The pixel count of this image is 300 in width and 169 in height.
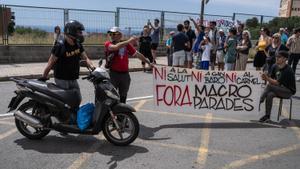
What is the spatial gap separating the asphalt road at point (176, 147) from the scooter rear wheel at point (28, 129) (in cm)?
10

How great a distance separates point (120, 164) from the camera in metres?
4.95

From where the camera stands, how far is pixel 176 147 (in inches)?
223

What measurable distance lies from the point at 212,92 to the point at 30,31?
10.1 meters

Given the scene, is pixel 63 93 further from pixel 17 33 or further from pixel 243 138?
pixel 17 33

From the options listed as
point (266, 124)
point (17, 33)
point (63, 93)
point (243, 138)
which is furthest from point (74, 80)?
point (17, 33)

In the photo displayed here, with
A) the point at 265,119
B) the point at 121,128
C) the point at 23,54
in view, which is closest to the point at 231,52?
the point at 265,119

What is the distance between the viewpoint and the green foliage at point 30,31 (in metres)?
14.8

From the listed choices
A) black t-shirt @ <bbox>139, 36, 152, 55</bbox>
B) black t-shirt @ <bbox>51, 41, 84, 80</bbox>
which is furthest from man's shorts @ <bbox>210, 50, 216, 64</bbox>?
black t-shirt @ <bbox>51, 41, 84, 80</bbox>

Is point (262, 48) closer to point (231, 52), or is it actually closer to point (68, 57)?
point (231, 52)

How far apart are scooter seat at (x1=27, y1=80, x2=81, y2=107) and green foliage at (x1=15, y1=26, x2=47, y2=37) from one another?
32.7ft

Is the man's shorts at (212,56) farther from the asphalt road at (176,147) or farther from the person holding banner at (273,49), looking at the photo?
the asphalt road at (176,147)

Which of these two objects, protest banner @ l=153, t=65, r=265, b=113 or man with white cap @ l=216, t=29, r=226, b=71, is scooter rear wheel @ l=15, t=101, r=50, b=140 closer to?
protest banner @ l=153, t=65, r=265, b=113

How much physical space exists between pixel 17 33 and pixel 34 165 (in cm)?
1094

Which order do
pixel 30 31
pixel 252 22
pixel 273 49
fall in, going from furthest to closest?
pixel 252 22 → pixel 30 31 → pixel 273 49
